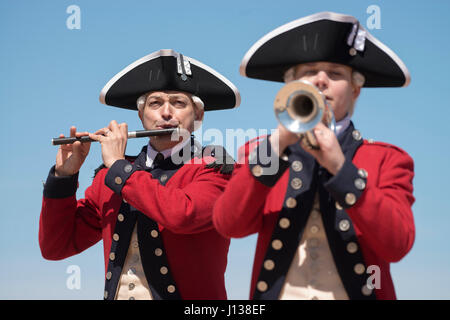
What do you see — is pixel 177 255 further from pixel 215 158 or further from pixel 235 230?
pixel 235 230

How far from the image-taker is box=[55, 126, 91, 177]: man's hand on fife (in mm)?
6828

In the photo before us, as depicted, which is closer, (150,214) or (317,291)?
(317,291)

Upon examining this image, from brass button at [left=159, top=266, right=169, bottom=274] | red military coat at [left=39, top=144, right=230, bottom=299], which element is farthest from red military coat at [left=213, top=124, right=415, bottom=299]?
brass button at [left=159, top=266, right=169, bottom=274]

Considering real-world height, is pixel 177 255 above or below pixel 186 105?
below

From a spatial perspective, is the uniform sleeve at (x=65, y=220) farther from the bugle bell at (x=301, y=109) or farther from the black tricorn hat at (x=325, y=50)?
the bugle bell at (x=301, y=109)

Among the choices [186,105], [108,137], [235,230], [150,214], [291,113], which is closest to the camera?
[291,113]

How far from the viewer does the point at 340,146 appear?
5.00 m

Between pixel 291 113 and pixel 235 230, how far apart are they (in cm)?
91

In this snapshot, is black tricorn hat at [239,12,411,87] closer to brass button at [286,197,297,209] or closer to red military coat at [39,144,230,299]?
brass button at [286,197,297,209]

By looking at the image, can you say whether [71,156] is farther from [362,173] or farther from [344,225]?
[362,173]

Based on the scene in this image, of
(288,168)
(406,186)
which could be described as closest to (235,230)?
(288,168)

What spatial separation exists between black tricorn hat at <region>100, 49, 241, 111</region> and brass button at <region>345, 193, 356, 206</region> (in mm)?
2882

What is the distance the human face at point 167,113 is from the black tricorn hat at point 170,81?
8 cm
